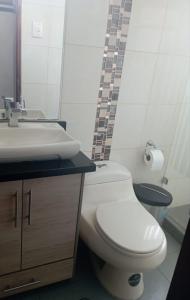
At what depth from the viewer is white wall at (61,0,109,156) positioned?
60.2 inches

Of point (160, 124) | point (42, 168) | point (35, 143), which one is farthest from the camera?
Result: point (160, 124)

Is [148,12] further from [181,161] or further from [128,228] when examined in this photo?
[128,228]

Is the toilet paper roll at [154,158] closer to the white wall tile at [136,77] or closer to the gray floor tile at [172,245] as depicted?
the white wall tile at [136,77]

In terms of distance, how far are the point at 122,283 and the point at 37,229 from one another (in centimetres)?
64

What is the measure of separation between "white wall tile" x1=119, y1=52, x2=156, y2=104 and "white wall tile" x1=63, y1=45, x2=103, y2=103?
0.20 metres

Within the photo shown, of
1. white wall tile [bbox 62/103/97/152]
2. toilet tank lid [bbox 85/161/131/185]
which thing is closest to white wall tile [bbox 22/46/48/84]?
white wall tile [bbox 62/103/97/152]

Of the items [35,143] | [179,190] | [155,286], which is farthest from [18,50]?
[179,190]

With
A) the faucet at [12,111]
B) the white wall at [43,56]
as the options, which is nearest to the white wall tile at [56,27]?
the white wall at [43,56]

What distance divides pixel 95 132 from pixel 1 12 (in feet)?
2.88

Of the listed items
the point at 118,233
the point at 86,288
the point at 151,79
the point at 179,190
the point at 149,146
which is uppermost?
the point at 151,79

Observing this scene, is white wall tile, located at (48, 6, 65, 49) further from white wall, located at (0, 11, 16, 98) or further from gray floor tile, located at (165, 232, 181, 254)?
gray floor tile, located at (165, 232, 181, 254)

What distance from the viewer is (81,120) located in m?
1.77

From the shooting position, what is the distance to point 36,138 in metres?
1.50

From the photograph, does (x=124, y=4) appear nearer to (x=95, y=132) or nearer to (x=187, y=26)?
(x=187, y=26)
